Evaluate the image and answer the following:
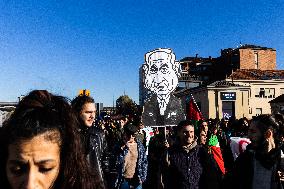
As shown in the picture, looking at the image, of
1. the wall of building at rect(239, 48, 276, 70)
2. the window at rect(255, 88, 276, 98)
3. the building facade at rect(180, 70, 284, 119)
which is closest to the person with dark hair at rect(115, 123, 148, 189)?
the building facade at rect(180, 70, 284, 119)

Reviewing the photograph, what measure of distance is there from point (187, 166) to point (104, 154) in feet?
4.03

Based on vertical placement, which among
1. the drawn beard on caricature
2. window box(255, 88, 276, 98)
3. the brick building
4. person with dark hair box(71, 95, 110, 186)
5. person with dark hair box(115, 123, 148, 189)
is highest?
the brick building

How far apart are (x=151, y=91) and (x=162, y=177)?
262cm

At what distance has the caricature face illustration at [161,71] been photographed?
820cm

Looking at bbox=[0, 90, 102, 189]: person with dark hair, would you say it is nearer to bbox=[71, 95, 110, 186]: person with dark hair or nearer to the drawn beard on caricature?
bbox=[71, 95, 110, 186]: person with dark hair

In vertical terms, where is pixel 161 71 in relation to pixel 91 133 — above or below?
above

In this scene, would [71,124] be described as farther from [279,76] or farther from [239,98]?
[279,76]

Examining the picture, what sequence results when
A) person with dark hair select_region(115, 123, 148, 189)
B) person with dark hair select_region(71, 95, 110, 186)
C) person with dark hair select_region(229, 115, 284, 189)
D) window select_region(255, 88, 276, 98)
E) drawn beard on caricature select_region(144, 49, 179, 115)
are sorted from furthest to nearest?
1. window select_region(255, 88, 276, 98)
2. drawn beard on caricature select_region(144, 49, 179, 115)
3. person with dark hair select_region(115, 123, 148, 189)
4. person with dark hair select_region(71, 95, 110, 186)
5. person with dark hair select_region(229, 115, 284, 189)

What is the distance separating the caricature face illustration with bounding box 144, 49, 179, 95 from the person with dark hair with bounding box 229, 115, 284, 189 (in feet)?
10.9

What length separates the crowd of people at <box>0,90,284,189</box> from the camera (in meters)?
1.56

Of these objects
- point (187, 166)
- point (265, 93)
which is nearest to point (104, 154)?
point (187, 166)

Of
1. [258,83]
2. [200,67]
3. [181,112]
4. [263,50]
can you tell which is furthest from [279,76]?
[181,112]

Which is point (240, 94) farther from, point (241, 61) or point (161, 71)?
point (161, 71)

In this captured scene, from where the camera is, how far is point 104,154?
5676 mm
